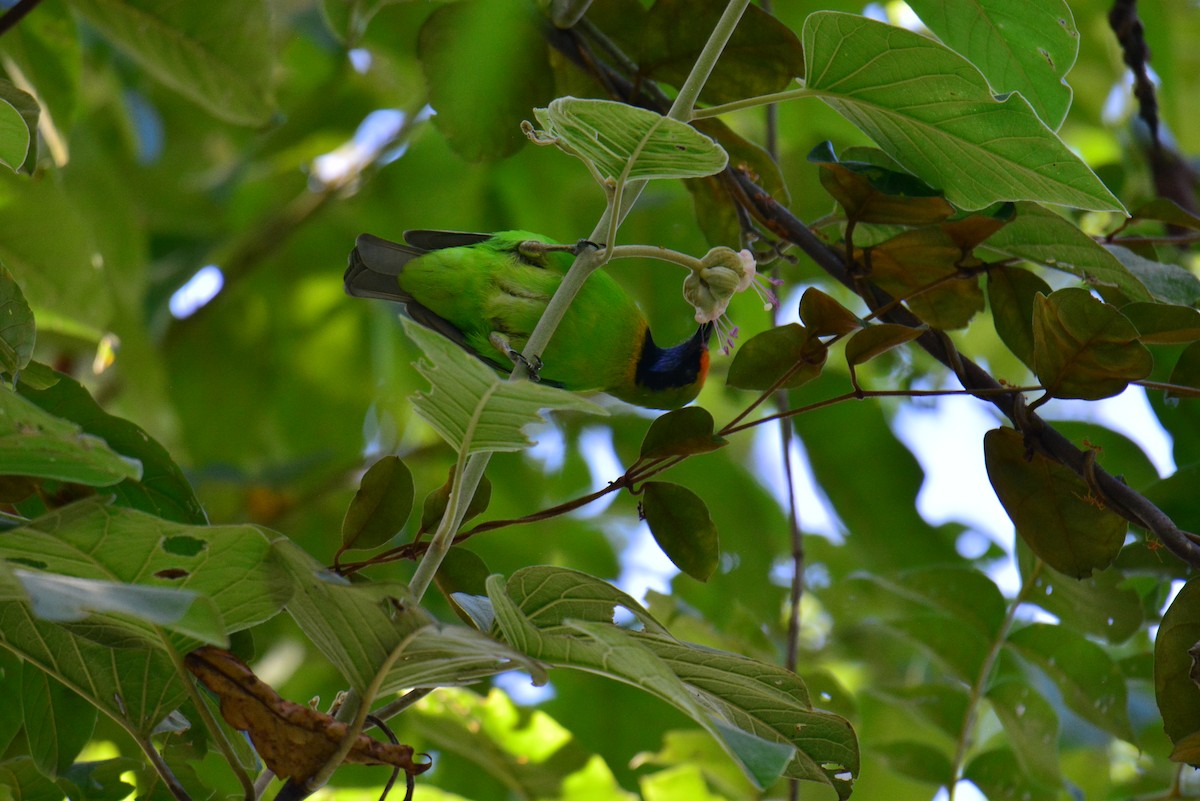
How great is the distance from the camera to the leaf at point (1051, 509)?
154 cm

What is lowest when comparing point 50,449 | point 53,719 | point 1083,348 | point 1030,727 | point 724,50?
point 53,719

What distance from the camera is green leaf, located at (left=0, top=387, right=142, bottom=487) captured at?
1.07 m

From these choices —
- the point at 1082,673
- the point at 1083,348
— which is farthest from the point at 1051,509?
the point at 1082,673

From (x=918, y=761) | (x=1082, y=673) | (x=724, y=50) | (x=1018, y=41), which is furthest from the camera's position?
(x=918, y=761)

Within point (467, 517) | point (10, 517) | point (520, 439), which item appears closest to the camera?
point (520, 439)

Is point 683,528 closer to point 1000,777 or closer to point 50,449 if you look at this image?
point 50,449

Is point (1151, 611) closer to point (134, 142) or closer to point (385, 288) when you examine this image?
point (385, 288)

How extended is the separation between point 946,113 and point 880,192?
0.78ft

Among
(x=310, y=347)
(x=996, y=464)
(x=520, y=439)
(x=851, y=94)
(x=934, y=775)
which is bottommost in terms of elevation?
(x=934, y=775)

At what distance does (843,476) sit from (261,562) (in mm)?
1885

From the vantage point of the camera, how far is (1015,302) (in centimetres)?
176

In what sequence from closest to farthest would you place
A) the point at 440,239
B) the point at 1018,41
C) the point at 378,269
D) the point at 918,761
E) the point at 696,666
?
the point at 696,666 → the point at 1018,41 → the point at 918,761 → the point at 440,239 → the point at 378,269

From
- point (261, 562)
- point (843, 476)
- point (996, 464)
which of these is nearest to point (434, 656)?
point (261, 562)

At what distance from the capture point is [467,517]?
1569 millimetres
